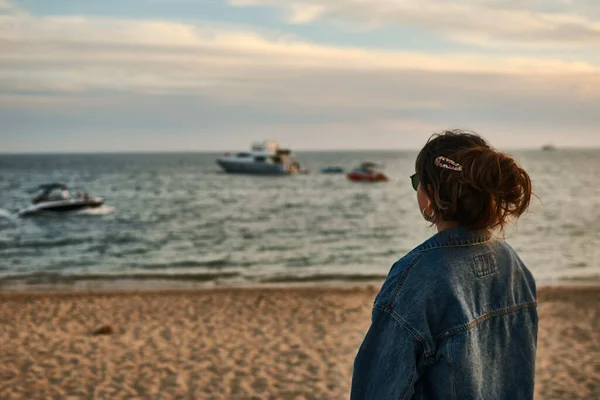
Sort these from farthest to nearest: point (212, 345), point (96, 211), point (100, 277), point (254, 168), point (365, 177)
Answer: point (254, 168) → point (365, 177) → point (96, 211) → point (100, 277) → point (212, 345)

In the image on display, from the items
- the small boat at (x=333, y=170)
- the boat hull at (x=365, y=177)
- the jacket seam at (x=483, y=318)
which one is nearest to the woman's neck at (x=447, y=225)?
the jacket seam at (x=483, y=318)

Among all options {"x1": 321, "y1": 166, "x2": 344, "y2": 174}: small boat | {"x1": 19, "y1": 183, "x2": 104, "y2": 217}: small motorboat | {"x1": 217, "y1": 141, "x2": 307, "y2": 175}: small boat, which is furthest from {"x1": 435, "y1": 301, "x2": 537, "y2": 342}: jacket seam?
{"x1": 321, "y1": 166, "x2": 344, "y2": 174}: small boat

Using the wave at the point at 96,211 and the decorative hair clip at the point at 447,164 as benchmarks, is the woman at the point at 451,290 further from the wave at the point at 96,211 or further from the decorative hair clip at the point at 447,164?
the wave at the point at 96,211

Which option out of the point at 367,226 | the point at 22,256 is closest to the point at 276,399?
the point at 22,256

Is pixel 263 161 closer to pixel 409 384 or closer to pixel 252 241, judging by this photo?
pixel 252 241

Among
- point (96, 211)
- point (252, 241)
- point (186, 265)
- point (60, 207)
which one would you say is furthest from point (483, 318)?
point (96, 211)

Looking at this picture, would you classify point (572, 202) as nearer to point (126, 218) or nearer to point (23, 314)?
point (126, 218)

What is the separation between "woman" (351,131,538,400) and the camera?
1.70 meters

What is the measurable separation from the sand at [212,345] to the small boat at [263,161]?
6894cm

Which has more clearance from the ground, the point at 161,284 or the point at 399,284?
the point at 399,284

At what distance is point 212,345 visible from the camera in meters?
8.82

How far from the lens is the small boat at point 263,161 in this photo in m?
81.8

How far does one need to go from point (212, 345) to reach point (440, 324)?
7.48m

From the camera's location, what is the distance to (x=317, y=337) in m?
9.25
